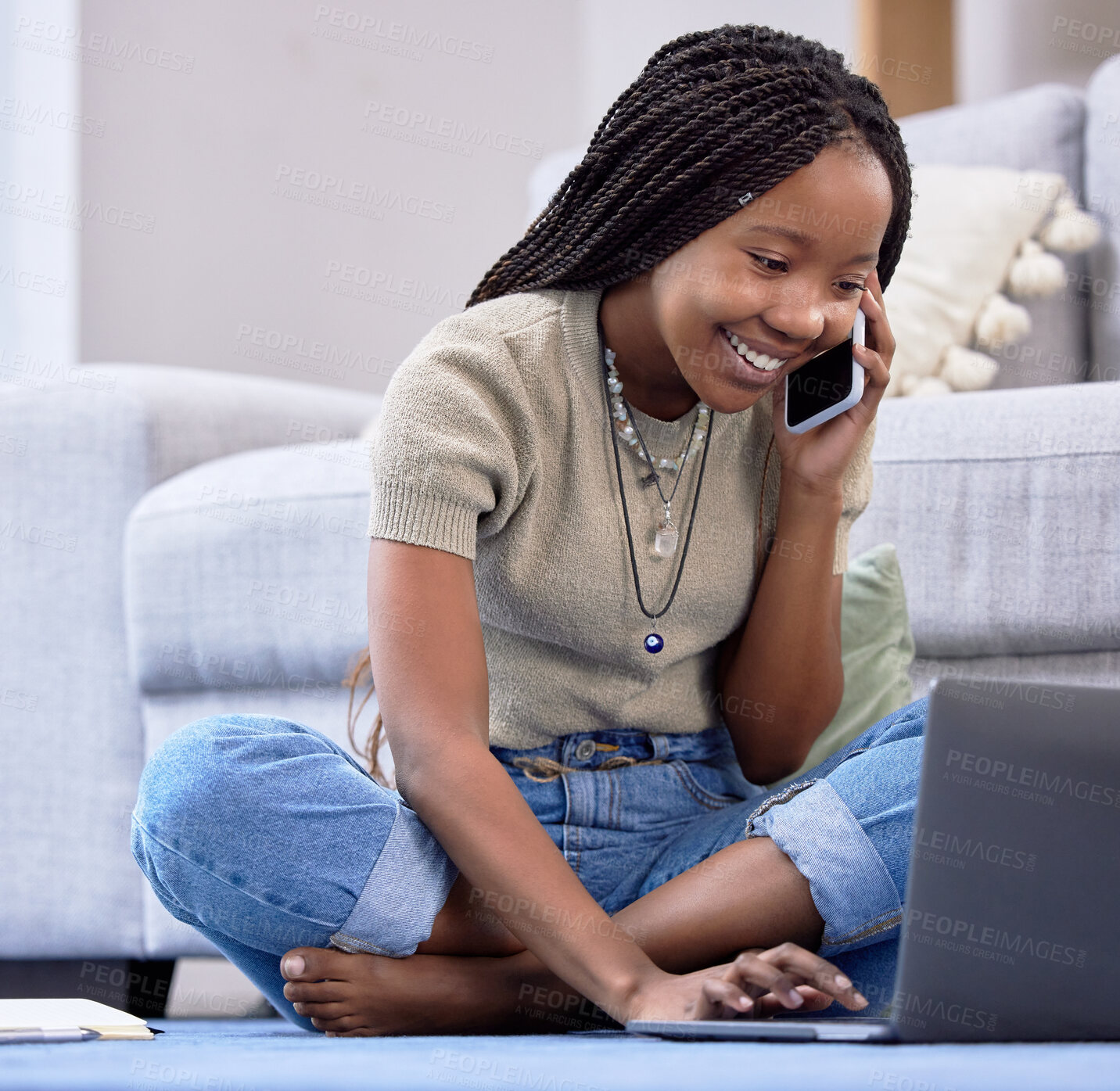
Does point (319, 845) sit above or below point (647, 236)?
below

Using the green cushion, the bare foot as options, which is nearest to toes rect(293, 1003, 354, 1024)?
the bare foot

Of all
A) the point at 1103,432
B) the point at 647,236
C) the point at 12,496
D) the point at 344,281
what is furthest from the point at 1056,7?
the point at 12,496

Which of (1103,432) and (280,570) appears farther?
(280,570)

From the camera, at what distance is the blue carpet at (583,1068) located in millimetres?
443

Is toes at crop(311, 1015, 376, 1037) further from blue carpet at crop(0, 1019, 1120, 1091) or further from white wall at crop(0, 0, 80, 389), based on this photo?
white wall at crop(0, 0, 80, 389)

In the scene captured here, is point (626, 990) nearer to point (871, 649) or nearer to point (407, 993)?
point (407, 993)

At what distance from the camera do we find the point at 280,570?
1279 mm

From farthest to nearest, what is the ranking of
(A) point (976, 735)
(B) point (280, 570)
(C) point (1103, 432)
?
(B) point (280, 570) → (C) point (1103, 432) → (A) point (976, 735)

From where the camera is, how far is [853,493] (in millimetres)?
975

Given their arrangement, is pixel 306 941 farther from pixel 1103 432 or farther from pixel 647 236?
pixel 1103 432

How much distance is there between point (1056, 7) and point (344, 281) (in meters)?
1.45

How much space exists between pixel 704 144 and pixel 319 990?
590mm

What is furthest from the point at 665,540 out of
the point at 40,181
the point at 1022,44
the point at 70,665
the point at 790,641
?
the point at 1022,44

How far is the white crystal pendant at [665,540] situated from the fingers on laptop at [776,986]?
13.7 inches
